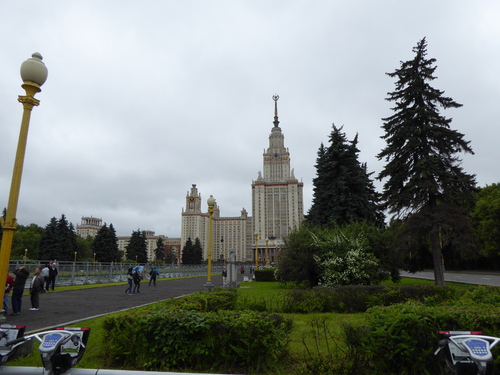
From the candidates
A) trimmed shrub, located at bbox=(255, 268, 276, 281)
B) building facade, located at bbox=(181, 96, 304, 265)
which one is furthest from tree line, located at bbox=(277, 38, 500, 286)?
building facade, located at bbox=(181, 96, 304, 265)

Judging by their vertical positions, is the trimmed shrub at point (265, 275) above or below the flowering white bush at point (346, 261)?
below

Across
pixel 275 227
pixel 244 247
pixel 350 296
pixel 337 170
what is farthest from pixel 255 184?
Answer: pixel 350 296

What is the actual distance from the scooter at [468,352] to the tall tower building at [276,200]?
144 metres

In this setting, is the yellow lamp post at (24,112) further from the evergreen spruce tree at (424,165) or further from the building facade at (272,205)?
the building facade at (272,205)

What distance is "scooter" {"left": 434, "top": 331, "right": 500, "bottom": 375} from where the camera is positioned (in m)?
3.00

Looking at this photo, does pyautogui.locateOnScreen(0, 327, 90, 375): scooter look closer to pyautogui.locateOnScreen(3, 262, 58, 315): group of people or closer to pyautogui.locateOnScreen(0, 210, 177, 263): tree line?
pyautogui.locateOnScreen(3, 262, 58, 315): group of people

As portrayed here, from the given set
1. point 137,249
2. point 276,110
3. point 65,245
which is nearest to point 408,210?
point 65,245

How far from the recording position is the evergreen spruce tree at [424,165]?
1997 cm

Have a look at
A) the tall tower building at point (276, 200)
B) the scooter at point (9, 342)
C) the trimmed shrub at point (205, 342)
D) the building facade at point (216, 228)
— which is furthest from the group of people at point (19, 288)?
the building facade at point (216, 228)

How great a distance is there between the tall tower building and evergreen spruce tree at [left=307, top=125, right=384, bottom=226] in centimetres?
11846

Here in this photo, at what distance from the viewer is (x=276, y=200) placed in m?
154

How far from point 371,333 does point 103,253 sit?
2934 inches

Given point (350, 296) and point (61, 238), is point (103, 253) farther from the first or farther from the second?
point (350, 296)

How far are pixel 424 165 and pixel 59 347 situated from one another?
21.0 meters
